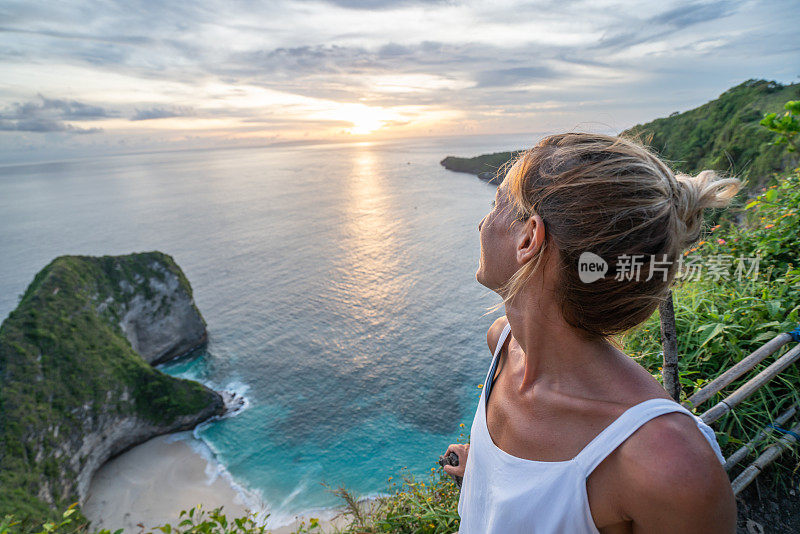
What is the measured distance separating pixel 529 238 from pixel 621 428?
0.71 metres

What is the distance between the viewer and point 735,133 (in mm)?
31625

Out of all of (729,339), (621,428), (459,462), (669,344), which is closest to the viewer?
(621,428)

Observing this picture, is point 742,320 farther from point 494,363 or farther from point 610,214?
point 610,214

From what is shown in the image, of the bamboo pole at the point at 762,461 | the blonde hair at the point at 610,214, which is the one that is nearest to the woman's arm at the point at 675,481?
the blonde hair at the point at 610,214

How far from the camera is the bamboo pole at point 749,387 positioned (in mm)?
3295

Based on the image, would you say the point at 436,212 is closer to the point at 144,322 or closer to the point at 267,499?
the point at 144,322

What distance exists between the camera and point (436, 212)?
236ft

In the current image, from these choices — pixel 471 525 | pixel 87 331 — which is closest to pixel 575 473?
pixel 471 525

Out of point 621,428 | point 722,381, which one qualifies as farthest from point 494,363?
point 722,381

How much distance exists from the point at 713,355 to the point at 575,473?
4.38 m

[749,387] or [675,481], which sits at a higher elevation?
[675,481]

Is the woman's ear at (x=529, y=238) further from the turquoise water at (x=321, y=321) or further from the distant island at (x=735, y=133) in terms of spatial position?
the distant island at (x=735, y=133)

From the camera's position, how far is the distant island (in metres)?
25.3

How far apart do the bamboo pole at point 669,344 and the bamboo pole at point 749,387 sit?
35 cm
